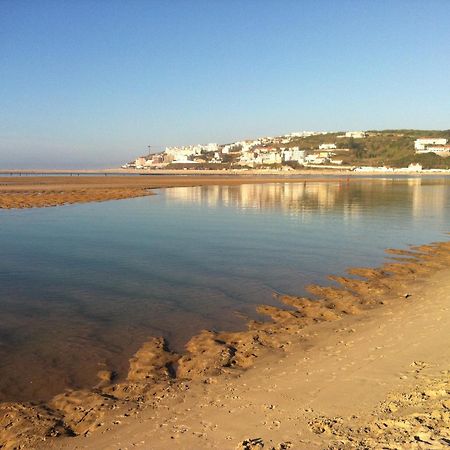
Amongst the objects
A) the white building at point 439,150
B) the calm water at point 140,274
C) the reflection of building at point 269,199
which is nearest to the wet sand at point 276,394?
the calm water at point 140,274

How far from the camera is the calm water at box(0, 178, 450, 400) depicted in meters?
7.73

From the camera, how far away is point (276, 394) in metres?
5.85

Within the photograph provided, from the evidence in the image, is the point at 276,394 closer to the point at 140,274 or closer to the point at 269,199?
the point at 140,274

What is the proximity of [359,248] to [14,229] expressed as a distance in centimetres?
1838

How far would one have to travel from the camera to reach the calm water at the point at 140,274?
25.4 feet

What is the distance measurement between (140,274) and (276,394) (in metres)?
8.03

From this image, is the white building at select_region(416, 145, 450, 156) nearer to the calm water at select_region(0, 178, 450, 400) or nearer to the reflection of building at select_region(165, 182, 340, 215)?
the reflection of building at select_region(165, 182, 340, 215)

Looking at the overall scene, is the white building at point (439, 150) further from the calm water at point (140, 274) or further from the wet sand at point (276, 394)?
the wet sand at point (276, 394)

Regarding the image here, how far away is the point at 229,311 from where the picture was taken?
9.91 metres

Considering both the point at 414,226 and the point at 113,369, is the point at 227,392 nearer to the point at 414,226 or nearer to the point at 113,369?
the point at 113,369

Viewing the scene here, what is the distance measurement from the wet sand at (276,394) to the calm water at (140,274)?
79 cm

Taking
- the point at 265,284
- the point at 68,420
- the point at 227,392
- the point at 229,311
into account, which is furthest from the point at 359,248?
the point at 68,420

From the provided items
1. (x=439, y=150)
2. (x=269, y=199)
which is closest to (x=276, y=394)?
(x=269, y=199)

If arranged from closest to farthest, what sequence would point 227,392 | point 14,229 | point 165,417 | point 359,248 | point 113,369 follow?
point 165,417 < point 227,392 < point 113,369 < point 359,248 < point 14,229
